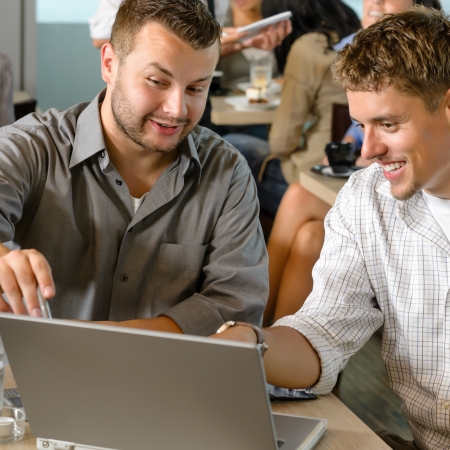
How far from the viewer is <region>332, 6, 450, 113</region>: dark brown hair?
1.22m

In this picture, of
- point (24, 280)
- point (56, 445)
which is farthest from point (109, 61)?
point (56, 445)

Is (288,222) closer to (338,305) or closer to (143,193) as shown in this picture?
(143,193)

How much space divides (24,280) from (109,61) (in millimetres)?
683

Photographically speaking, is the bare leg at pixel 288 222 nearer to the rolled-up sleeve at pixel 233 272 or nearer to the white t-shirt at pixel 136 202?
the rolled-up sleeve at pixel 233 272

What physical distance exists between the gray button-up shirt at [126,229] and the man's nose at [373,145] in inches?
13.0

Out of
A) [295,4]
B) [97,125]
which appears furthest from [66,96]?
[97,125]

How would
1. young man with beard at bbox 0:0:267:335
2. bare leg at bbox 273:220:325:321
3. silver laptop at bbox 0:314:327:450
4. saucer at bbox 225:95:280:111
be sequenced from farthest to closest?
saucer at bbox 225:95:280:111
bare leg at bbox 273:220:325:321
young man with beard at bbox 0:0:267:335
silver laptop at bbox 0:314:327:450

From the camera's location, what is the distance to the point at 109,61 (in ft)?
A: 5.08

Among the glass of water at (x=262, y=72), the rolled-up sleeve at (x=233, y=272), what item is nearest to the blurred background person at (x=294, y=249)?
the glass of water at (x=262, y=72)

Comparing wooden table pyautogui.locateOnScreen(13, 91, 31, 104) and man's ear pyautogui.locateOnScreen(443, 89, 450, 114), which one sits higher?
man's ear pyautogui.locateOnScreen(443, 89, 450, 114)

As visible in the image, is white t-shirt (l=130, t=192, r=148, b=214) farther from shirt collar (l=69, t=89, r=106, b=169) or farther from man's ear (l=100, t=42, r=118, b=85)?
man's ear (l=100, t=42, r=118, b=85)

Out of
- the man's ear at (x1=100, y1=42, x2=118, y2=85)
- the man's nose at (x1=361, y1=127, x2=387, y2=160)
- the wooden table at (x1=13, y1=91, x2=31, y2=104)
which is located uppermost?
the man's ear at (x1=100, y1=42, x2=118, y2=85)

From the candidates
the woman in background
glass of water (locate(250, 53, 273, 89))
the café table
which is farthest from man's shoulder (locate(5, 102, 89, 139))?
glass of water (locate(250, 53, 273, 89))

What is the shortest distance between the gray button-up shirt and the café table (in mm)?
330
